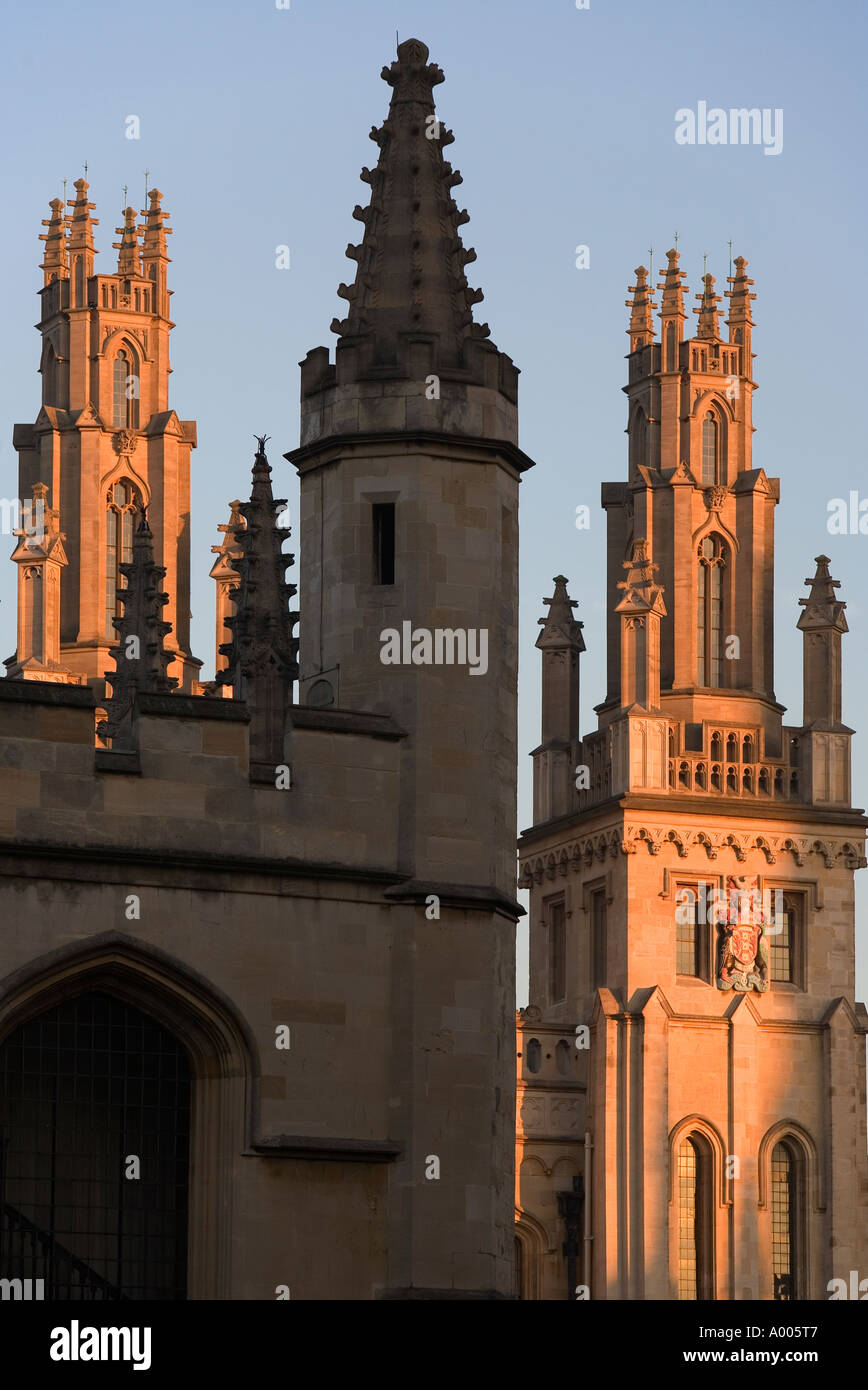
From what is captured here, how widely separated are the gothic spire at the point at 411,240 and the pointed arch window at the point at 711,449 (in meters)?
44.9

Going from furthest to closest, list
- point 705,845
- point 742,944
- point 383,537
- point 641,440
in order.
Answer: point 641,440 → point 705,845 → point 742,944 → point 383,537

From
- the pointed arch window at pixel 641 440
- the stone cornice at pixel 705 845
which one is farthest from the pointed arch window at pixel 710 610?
the stone cornice at pixel 705 845

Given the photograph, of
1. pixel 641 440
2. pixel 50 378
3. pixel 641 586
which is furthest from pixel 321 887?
pixel 50 378

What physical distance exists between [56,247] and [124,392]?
12.3ft

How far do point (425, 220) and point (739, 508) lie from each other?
149ft

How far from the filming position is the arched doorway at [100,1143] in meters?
24.9

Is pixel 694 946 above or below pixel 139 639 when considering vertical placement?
above

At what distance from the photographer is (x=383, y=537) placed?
1054 inches

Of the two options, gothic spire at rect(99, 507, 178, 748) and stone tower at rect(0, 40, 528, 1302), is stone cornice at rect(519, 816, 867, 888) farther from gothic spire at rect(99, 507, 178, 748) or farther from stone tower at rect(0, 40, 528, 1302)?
stone tower at rect(0, 40, 528, 1302)

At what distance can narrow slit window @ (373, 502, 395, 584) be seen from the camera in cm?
2672

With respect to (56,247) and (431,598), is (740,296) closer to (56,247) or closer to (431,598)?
(56,247)

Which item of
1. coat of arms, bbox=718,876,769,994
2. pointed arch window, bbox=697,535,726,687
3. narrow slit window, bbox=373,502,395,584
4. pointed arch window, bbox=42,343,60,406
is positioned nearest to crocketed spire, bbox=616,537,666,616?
pointed arch window, bbox=697,535,726,687

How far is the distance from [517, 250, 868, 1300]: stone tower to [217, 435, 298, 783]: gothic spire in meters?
39.2
